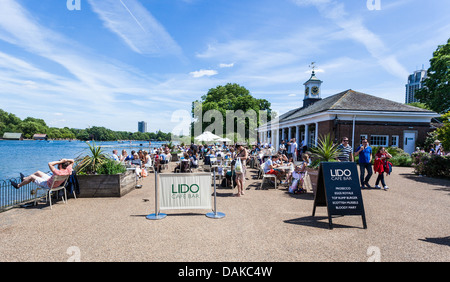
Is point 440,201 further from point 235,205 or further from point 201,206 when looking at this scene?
point 201,206

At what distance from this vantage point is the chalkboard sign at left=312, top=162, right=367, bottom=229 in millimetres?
5242

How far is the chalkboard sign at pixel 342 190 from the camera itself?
524cm

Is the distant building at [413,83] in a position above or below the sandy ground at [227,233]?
above

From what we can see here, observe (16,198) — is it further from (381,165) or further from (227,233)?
(381,165)

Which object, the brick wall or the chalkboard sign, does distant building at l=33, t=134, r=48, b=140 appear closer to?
the brick wall

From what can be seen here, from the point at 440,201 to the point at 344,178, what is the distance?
469 centimetres

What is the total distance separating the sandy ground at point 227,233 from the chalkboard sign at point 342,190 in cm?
37

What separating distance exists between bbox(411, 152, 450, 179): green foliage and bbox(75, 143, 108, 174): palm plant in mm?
15497

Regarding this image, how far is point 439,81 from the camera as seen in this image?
29016mm

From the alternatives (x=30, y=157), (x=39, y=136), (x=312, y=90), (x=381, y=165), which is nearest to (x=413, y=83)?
(x=312, y=90)

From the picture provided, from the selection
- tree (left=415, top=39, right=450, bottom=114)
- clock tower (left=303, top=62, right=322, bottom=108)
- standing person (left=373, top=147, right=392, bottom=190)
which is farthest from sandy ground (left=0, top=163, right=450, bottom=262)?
clock tower (left=303, top=62, right=322, bottom=108)

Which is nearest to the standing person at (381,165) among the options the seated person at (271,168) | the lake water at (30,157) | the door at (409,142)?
the seated person at (271,168)

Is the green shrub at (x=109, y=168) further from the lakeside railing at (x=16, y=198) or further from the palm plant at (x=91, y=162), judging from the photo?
the lakeside railing at (x=16, y=198)
